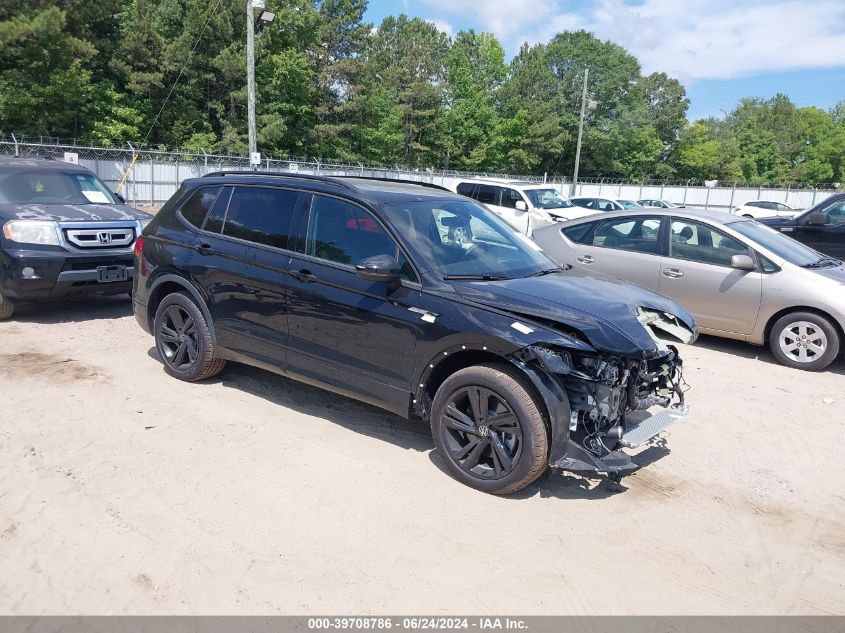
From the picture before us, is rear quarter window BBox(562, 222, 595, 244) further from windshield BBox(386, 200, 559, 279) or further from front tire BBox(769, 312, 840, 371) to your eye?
windshield BBox(386, 200, 559, 279)

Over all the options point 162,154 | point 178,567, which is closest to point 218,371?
point 178,567

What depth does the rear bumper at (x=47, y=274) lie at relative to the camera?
24.2 ft

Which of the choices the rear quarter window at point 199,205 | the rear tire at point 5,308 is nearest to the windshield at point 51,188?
the rear tire at point 5,308

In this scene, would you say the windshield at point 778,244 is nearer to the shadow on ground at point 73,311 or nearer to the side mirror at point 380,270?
the side mirror at point 380,270

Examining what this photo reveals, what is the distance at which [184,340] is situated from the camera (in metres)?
5.86

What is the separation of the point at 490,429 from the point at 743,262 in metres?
4.77

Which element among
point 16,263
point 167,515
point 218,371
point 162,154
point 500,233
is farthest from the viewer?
point 162,154

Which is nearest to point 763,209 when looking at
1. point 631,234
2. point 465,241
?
point 631,234

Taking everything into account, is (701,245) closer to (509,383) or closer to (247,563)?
(509,383)

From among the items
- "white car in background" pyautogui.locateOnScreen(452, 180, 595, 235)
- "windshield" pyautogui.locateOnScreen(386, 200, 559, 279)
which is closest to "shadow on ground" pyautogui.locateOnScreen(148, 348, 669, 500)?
"windshield" pyautogui.locateOnScreen(386, 200, 559, 279)

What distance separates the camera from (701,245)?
25.9 feet

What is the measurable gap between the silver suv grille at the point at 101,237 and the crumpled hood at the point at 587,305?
214 inches

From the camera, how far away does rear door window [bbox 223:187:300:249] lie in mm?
5191

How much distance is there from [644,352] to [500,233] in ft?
5.90
